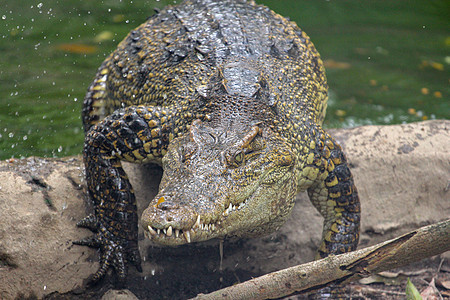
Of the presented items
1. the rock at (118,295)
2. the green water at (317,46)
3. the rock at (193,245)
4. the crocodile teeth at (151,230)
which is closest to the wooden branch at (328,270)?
the crocodile teeth at (151,230)

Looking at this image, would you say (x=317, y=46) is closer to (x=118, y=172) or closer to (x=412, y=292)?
(x=118, y=172)

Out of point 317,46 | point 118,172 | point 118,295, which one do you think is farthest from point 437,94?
point 118,295

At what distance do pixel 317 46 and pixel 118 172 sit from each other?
6545mm

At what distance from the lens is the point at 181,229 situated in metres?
2.76

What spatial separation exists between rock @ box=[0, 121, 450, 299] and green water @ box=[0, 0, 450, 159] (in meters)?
2.02

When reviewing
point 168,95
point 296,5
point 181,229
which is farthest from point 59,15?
point 181,229

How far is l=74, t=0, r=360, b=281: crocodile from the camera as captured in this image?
3.13 meters

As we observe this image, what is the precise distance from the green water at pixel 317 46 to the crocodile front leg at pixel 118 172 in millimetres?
2280

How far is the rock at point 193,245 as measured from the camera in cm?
391

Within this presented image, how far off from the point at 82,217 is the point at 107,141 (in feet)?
2.21

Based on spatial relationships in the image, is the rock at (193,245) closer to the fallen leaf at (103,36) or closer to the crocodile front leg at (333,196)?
the crocodile front leg at (333,196)

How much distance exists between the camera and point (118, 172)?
420 cm

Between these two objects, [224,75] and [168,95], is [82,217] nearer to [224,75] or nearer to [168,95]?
[168,95]

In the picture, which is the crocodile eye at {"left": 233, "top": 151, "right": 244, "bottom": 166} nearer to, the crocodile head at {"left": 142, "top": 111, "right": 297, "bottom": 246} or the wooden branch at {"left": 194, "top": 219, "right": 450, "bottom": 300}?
the crocodile head at {"left": 142, "top": 111, "right": 297, "bottom": 246}
